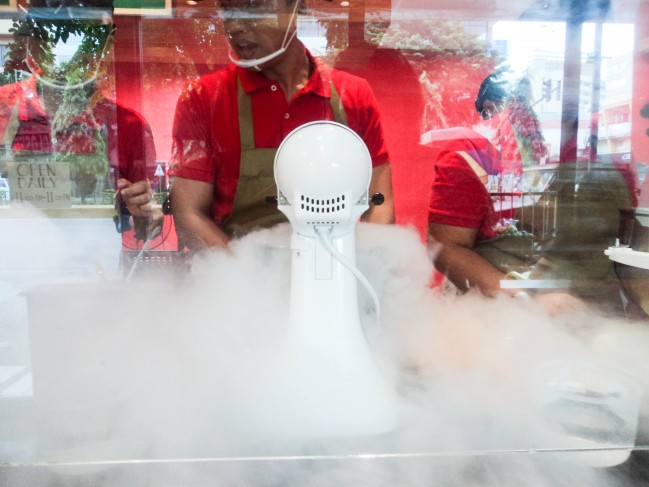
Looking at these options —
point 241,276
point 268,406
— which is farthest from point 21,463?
point 241,276

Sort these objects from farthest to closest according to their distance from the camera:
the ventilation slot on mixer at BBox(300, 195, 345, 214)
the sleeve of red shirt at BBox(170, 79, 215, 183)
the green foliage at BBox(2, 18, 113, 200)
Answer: the sleeve of red shirt at BBox(170, 79, 215, 183)
the green foliage at BBox(2, 18, 113, 200)
the ventilation slot on mixer at BBox(300, 195, 345, 214)

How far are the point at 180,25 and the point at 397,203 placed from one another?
78 cm

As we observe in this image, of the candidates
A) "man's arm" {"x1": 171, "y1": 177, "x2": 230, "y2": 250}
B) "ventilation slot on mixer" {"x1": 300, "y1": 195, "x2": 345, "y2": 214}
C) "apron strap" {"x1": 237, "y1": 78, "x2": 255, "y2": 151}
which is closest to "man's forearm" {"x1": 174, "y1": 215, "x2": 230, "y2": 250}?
"man's arm" {"x1": 171, "y1": 177, "x2": 230, "y2": 250}

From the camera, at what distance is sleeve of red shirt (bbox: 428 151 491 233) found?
1578mm

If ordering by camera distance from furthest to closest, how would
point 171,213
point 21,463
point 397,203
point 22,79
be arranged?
point 397,203 → point 171,213 → point 22,79 → point 21,463

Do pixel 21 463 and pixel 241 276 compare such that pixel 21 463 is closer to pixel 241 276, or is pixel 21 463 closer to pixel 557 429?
pixel 241 276

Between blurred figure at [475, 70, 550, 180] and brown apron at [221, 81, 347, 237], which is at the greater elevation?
blurred figure at [475, 70, 550, 180]

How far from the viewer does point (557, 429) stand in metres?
0.81

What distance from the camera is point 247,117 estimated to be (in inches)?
50.4

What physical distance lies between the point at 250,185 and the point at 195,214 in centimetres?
18

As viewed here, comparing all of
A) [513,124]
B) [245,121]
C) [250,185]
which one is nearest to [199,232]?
[250,185]

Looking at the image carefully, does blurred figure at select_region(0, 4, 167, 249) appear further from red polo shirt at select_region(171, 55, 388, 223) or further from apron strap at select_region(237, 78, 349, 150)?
apron strap at select_region(237, 78, 349, 150)

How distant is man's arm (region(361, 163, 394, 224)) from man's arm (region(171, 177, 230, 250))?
40 cm

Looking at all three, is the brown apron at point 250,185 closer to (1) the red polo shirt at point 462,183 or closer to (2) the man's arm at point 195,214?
(2) the man's arm at point 195,214
